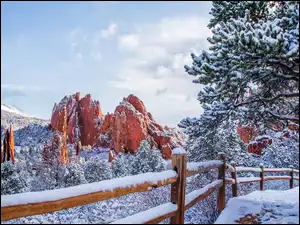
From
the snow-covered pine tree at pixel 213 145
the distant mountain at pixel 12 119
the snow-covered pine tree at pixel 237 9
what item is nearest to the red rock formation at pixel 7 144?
the distant mountain at pixel 12 119

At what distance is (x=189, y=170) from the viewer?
4.09 meters

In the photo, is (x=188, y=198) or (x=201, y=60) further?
(x=201, y=60)

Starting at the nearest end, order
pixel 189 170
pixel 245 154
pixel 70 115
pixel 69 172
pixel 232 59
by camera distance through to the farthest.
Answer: pixel 189 170
pixel 232 59
pixel 245 154
pixel 69 172
pixel 70 115

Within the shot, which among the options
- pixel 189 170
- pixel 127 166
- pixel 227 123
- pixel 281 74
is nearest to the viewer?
pixel 189 170

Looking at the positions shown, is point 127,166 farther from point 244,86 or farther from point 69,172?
point 244,86

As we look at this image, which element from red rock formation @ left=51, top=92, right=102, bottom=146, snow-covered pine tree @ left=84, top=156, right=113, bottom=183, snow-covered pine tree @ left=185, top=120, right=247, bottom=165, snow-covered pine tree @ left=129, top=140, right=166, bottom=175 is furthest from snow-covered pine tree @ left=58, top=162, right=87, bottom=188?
red rock formation @ left=51, top=92, right=102, bottom=146

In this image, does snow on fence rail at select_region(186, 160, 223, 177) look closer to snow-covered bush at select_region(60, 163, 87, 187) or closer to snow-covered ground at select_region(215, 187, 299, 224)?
snow-covered ground at select_region(215, 187, 299, 224)

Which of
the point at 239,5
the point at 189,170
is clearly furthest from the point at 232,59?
the point at 189,170

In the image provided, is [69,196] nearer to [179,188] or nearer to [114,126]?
[179,188]

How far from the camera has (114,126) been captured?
82.4 meters

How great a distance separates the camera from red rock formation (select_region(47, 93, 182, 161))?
76.9 m

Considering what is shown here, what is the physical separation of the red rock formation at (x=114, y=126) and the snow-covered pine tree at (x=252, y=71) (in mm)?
62407

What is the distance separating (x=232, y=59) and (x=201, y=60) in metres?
0.72

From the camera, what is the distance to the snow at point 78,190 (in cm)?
209
